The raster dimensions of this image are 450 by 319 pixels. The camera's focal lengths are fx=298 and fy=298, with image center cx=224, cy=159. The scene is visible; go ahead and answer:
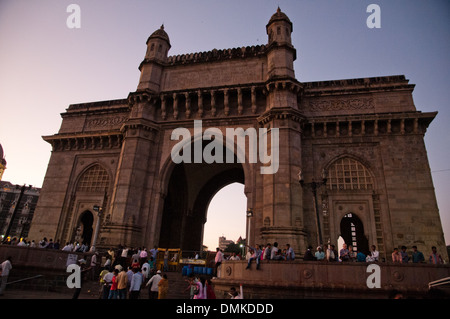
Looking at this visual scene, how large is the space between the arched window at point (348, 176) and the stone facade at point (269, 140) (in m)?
0.06

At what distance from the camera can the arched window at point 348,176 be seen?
57.4 ft

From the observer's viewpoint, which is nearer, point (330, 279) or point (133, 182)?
point (330, 279)

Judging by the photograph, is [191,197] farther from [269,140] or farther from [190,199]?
[269,140]

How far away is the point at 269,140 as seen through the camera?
17516 mm

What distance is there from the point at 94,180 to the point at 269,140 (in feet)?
44.5

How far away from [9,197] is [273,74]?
6922cm

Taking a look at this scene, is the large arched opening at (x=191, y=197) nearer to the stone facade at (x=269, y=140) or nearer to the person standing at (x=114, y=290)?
the stone facade at (x=269, y=140)

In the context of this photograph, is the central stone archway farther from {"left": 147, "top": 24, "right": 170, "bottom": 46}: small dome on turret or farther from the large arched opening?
{"left": 147, "top": 24, "right": 170, "bottom": 46}: small dome on turret

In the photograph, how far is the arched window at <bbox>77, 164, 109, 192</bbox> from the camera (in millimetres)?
21938

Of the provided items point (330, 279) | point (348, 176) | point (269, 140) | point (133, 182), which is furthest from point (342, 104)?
point (133, 182)

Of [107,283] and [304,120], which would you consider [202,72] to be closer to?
[304,120]
